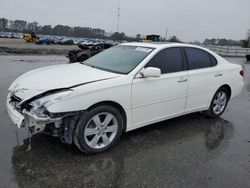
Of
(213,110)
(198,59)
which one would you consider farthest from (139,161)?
(213,110)

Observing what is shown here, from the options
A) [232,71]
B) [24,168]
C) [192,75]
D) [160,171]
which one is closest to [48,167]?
[24,168]

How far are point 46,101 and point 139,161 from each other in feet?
5.06

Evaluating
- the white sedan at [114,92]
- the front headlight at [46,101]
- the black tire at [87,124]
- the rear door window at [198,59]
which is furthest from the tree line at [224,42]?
the front headlight at [46,101]

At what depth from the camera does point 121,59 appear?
4.59 metres

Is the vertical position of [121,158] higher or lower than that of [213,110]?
lower

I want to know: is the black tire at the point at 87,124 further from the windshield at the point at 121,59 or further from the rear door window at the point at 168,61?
the rear door window at the point at 168,61

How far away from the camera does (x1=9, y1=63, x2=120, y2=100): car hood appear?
11.5 ft

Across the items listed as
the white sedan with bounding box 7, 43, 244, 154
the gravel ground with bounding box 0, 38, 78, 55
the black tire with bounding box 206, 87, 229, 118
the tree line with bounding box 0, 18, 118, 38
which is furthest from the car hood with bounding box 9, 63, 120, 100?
the tree line with bounding box 0, 18, 118, 38

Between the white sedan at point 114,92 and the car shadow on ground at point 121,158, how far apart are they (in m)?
0.28

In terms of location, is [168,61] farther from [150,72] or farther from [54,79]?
[54,79]

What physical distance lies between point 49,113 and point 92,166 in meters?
0.91

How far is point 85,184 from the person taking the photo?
3043 millimetres

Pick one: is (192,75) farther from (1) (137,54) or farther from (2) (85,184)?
(2) (85,184)

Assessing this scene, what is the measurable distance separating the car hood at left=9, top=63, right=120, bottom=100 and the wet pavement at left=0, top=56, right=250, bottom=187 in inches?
34.4
